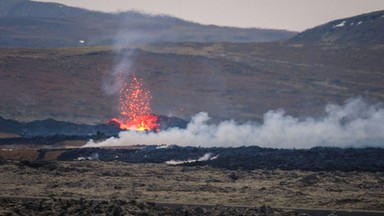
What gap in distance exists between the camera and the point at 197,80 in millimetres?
132875

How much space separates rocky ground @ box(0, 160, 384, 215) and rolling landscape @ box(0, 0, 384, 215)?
0.24 ft

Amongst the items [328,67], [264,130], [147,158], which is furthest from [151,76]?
[147,158]

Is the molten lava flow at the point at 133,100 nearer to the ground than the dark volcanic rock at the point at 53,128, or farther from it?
farther from it

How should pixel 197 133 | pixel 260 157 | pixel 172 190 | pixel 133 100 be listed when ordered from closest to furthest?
pixel 172 190
pixel 260 157
pixel 197 133
pixel 133 100

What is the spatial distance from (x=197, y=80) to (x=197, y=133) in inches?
2421

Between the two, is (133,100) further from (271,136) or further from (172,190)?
(172,190)

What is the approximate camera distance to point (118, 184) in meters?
41.2

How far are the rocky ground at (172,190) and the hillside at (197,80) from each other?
58173mm

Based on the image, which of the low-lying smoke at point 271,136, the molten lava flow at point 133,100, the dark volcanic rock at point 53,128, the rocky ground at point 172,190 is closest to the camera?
the rocky ground at point 172,190

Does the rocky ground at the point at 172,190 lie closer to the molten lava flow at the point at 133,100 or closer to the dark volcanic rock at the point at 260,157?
the dark volcanic rock at the point at 260,157

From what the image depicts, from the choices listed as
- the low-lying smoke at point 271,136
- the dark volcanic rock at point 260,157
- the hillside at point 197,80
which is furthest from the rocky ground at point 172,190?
the hillside at point 197,80

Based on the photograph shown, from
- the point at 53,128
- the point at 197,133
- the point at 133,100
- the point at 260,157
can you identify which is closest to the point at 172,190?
the point at 260,157

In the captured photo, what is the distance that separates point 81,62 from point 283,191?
4032 inches

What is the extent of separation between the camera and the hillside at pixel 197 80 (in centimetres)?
11369
